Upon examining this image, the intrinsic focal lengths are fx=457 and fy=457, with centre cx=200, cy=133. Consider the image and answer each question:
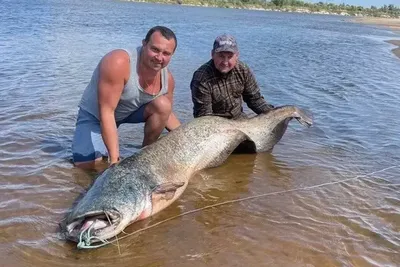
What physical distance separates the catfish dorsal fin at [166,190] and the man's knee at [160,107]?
116cm

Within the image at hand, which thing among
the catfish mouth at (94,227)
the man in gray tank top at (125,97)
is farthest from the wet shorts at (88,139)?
the catfish mouth at (94,227)

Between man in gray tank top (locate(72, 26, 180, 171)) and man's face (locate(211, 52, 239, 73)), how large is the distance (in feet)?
2.27

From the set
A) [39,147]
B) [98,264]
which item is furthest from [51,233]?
[39,147]

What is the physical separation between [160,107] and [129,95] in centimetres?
41

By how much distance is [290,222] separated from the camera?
4.08m

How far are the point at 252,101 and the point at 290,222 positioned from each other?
95.0 inches

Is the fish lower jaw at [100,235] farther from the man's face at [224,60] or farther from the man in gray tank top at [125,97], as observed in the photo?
the man's face at [224,60]

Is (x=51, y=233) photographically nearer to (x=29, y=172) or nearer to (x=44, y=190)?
(x=44, y=190)

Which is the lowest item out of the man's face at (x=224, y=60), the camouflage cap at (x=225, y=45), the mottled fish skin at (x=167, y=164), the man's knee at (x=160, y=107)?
the mottled fish skin at (x=167, y=164)

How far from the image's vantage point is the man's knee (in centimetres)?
511

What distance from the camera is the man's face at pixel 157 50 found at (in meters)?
4.51

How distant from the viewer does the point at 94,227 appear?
3.44 m

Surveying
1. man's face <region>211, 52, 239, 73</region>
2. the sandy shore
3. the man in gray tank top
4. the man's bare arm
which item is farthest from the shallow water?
the sandy shore

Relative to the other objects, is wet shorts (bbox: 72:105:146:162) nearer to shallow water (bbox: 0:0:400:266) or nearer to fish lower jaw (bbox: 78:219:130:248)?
shallow water (bbox: 0:0:400:266)
